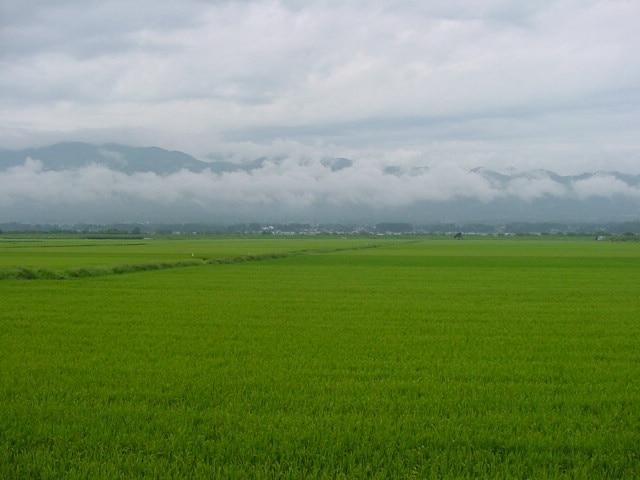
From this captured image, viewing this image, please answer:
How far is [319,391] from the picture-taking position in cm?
846

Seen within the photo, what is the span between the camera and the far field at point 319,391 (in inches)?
241

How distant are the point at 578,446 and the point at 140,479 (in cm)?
416

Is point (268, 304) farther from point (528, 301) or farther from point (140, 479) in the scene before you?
point (140, 479)

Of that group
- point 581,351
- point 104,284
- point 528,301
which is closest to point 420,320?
point 581,351

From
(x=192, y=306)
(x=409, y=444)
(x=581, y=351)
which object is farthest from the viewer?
(x=192, y=306)

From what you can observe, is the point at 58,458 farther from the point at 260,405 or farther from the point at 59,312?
the point at 59,312

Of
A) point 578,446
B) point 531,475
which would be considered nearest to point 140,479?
point 531,475

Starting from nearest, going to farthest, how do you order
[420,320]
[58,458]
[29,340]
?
[58,458] < [29,340] < [420,320]

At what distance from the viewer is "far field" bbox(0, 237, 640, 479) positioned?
613 centimetres

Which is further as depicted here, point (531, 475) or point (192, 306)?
point (192, 306)

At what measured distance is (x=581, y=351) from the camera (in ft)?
37.8

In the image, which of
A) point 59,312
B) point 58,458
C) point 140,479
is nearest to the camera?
point 140,479

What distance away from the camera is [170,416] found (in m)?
7.34

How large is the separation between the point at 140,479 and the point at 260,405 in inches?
Answer: 90.9
